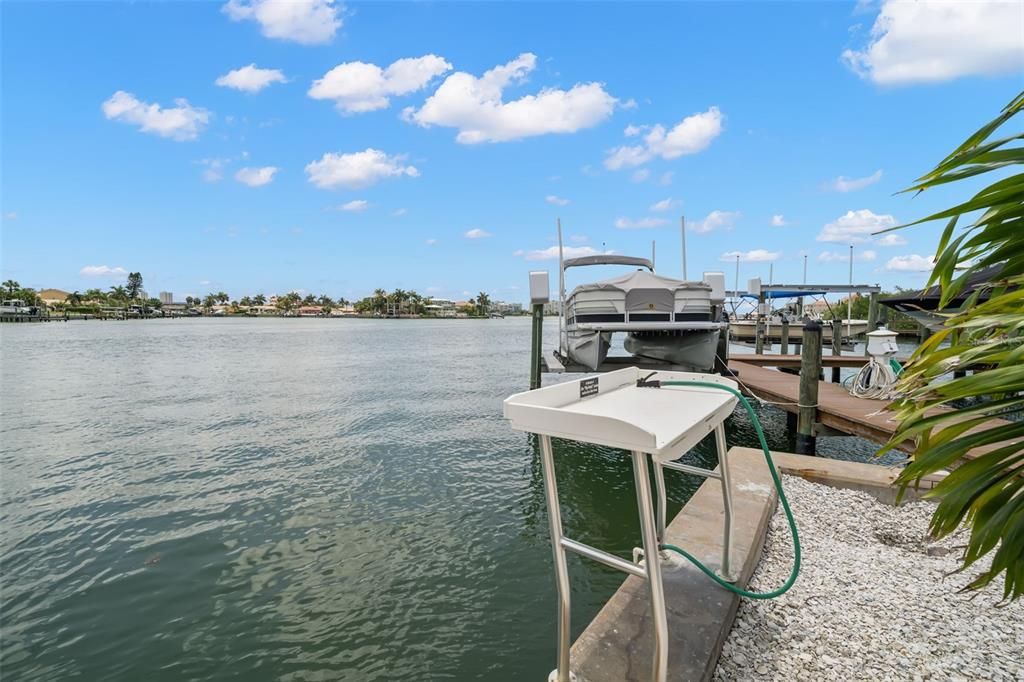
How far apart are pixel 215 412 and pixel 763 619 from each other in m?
13.3

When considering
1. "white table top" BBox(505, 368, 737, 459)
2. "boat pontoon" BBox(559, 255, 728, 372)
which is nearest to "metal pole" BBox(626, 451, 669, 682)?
"white table top" BBox(505, 368, 737, 459)

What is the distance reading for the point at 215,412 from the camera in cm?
1277

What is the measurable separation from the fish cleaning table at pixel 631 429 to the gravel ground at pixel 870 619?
1.82ft

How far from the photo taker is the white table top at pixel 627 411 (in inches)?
72.5

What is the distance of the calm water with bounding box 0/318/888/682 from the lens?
3928 mm

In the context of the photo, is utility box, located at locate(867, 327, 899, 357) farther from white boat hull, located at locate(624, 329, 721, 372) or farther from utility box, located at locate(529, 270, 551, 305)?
utility box, located at locate(529, 270, 551, 305)

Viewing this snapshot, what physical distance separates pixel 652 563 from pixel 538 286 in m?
9.37

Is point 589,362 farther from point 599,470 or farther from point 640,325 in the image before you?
point 599,470

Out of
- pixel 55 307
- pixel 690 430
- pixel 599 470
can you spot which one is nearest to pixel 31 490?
pixel 599 470

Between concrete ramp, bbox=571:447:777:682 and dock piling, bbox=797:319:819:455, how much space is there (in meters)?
4.39

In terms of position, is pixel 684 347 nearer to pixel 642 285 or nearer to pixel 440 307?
pixel 642 285

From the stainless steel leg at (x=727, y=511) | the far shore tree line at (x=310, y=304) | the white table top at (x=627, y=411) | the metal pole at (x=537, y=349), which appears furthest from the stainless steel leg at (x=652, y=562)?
the far shore tree line at (x=310, y=304)

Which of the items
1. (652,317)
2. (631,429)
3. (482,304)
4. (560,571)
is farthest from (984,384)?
(482,304)

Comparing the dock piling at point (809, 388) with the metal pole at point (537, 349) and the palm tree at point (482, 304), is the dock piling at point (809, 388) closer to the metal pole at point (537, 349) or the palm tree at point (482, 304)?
the metal pole at point (537, 349)
